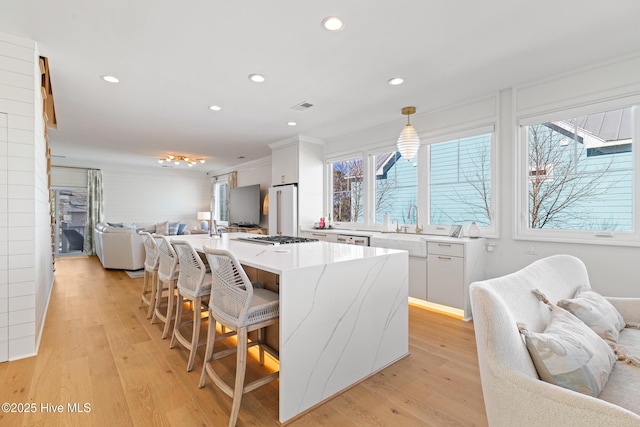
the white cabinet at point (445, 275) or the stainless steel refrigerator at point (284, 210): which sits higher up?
the stainless steel refrigerator at point (284, 210)

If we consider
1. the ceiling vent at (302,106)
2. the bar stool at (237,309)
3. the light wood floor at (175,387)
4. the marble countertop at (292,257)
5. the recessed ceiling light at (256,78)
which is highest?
the ceiling vent at (302,106)

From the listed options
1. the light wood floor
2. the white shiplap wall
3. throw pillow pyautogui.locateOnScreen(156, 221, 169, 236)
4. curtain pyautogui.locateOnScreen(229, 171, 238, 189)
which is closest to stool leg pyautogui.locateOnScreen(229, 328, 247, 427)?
the light wood floor

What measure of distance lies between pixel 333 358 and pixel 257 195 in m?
6.10

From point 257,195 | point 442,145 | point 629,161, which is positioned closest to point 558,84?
point 629,161

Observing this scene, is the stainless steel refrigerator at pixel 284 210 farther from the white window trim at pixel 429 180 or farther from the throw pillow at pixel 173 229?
the throw pillow at pixel 173 229

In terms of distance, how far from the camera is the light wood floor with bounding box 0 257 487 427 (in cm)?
171

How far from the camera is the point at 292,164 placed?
18.4 feet

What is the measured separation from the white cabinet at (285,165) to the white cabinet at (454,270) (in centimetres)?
292

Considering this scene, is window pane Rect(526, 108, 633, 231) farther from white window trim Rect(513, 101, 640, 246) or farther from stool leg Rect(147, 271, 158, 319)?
stool leg Rect(147, 271, 158, 319)

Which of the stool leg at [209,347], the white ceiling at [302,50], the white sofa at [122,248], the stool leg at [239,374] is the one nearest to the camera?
the stool leg at [239,374]

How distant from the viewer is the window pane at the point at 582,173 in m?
2.76

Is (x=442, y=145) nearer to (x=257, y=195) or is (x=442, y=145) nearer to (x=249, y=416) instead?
(x=249, y=416)

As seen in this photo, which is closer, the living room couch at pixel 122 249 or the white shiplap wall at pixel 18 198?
the white shiplap wall at pixel 18 198

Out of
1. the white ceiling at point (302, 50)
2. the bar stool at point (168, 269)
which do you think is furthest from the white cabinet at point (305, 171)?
the bar stool at point (168, 269)
